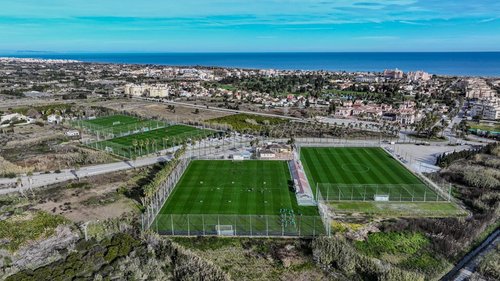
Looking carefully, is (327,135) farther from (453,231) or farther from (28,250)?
(28,250)

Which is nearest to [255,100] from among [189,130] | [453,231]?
[189,130]

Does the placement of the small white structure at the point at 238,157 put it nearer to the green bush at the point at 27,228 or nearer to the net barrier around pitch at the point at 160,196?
the net barrier around pitch at the point at 160,196

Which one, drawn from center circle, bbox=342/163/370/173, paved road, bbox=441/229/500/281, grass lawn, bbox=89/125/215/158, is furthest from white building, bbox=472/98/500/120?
paved road, bbox=441/229/500/281

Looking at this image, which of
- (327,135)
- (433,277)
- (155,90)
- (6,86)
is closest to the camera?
(433,277)

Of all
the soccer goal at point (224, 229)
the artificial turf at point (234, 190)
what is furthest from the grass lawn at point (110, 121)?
the soccer goal at point (224, 229)

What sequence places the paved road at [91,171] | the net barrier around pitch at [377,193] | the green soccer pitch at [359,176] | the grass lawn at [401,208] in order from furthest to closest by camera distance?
the paved road at [91,171], the green soccer pitch at [359,176], the net barrier around pitch at [377,193], the grass lawn at [401,208]

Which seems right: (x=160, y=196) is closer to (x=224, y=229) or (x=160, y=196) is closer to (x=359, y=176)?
(x=224, y=229)

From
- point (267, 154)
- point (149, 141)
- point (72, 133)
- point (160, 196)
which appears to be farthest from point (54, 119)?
point (160, 196)
